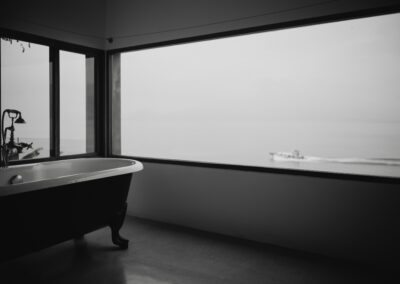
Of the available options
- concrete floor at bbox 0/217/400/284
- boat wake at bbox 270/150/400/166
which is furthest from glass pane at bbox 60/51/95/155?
boat wake at bbox 270/150/400/166

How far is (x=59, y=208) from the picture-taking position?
2289mm

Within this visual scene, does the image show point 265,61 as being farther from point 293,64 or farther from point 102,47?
point 102,47

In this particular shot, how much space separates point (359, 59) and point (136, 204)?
103 inches

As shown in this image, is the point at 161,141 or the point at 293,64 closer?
the point at 293,64

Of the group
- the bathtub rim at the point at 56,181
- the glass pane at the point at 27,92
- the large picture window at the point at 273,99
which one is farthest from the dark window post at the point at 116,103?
the bathtub rim at the point at 56,181

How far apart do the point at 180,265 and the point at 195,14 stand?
90.8 inches

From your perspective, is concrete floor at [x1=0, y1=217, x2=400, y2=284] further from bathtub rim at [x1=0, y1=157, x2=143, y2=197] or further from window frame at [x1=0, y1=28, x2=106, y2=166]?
window frame at [x1=0, y1=28, x2=106, y2=166]

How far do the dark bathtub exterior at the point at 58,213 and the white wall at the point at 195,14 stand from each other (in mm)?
1619

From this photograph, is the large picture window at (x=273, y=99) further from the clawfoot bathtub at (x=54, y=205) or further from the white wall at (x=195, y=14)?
the clawfoot bathtub at (x=54, y=205)

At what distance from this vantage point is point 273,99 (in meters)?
3.12

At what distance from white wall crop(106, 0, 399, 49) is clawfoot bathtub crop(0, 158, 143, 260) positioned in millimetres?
1474

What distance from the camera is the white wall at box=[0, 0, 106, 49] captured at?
312cm

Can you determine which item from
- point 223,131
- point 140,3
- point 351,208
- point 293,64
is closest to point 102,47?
point 140,3

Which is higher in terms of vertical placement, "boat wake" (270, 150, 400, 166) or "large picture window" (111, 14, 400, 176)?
"large picture window" (111, 14, 400, 176)
